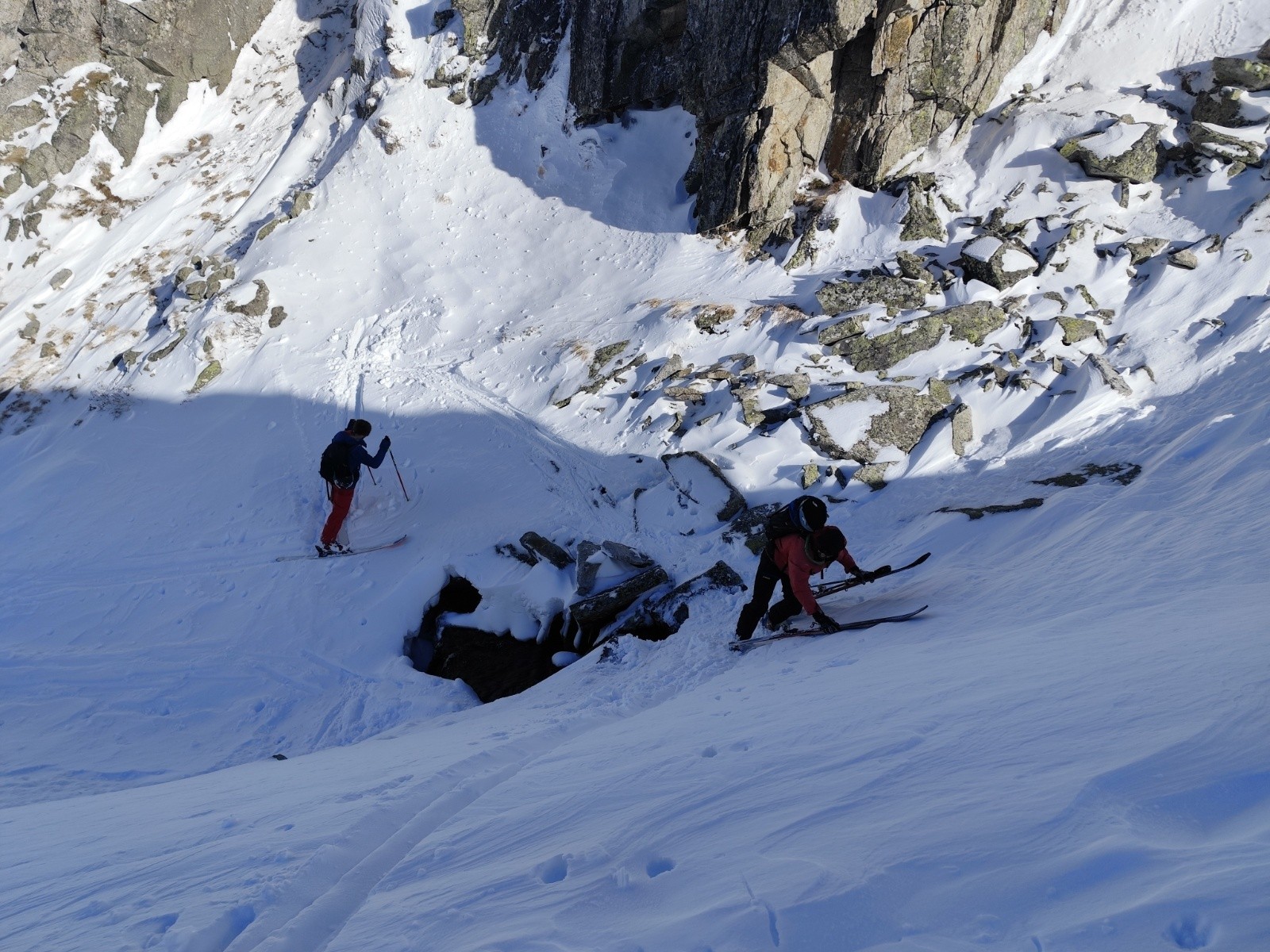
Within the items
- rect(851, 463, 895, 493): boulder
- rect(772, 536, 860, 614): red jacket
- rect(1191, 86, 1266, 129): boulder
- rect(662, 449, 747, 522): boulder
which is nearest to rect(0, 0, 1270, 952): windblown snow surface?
rect(851, 463, 895, 493): boulder

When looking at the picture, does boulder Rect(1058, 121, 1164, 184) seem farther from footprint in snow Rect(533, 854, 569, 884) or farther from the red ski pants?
footprint in snow Rect(533, 854, 569, 884)

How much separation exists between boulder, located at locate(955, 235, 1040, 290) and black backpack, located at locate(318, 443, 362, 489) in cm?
894

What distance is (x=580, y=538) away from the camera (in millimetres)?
9359

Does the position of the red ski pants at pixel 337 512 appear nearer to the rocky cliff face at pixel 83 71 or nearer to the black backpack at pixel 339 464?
the black backpack at pixel 339 464

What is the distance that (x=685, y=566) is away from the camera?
863cm

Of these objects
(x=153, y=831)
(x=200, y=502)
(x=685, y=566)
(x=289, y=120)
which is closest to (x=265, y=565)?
(x=200, y=502)

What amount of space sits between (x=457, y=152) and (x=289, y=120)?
5862mm

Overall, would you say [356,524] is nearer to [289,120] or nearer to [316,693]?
[316,693]

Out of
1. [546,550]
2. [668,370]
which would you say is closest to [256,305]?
[668,370]

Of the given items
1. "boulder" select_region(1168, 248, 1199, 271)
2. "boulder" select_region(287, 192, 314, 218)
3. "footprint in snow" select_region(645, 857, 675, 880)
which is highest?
"boulder" select_region(1168, 248, 1199, 271)

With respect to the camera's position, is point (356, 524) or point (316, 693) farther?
point (356, 524)

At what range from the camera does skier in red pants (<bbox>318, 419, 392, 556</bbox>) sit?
9.73m

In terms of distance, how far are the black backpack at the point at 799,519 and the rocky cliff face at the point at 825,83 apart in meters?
8.50

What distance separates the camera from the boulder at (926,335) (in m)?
10.3
